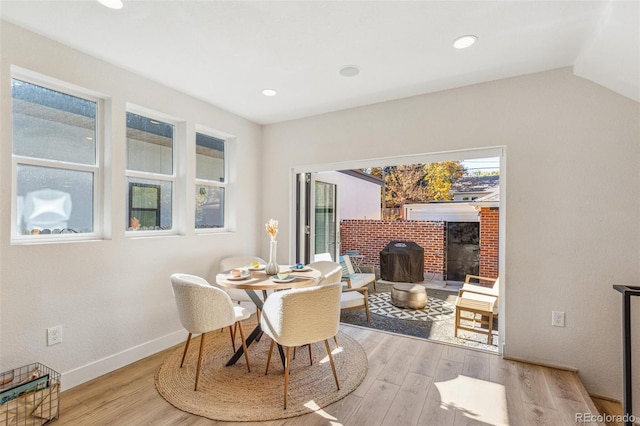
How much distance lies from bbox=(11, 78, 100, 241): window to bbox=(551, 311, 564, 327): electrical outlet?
4007mm

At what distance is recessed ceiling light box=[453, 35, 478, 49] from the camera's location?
7.02 ft

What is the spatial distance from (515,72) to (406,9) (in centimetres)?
146

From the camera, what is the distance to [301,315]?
2.06 meters

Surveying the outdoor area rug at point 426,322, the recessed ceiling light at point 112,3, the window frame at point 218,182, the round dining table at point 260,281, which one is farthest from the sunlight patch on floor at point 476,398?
the recessed ceiling light at point 112,3

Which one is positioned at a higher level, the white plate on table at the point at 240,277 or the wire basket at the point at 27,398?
the white plate on table at the point at 240,277

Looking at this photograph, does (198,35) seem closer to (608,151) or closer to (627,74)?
(627,74)

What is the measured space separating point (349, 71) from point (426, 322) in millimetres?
3105

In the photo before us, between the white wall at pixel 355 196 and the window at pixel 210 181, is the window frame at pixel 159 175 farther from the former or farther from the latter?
the white wall at pixel 355 196

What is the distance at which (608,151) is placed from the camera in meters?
2.42

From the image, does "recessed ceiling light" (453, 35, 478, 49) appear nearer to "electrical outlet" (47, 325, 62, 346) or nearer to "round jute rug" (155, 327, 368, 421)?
"round jute rug" (155, 327, 368, 421)

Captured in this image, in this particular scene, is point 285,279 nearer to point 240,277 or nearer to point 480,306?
point 240,277

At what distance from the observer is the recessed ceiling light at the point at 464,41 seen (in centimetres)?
214

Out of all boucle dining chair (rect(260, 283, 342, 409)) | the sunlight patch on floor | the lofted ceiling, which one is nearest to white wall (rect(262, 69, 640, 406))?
the lofted ceiling

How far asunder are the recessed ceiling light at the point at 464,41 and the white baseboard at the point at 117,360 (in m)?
3.66
